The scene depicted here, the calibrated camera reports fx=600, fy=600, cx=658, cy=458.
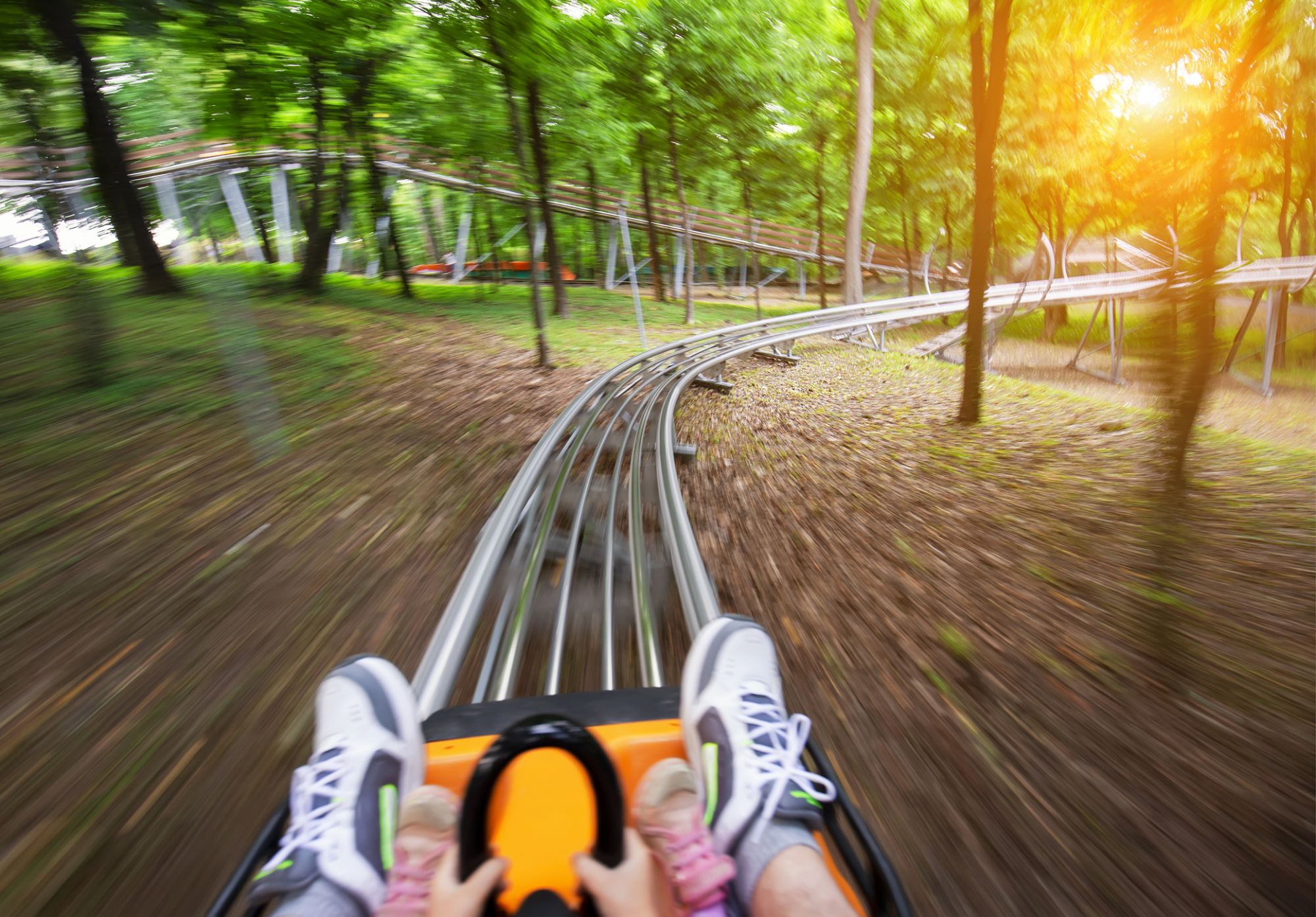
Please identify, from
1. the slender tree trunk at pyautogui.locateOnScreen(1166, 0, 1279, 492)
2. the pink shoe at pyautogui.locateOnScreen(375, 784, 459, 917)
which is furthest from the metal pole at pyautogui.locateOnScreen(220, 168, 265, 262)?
the slender tree trunk at pyautogui.locateOnScreen(1166, 0, 1279, 492)

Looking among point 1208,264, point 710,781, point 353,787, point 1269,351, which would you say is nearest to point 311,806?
point 353,787

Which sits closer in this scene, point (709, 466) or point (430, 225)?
point (709, 466)

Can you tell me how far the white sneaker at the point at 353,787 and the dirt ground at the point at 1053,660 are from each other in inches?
55.0

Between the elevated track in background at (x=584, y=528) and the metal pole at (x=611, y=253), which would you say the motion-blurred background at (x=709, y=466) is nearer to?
the elevated track in background at (x=584, y=528)

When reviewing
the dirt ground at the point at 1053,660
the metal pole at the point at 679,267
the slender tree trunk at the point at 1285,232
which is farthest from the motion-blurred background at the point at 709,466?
the metal pole at the point at 679,267

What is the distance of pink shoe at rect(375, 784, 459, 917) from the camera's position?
1188mm

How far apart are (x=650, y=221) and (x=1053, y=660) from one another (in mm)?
16517

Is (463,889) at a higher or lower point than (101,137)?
lower

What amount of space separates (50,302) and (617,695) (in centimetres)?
835

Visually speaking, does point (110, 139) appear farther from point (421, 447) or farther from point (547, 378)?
point (547, 378)

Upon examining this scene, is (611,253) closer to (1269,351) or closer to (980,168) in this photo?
(980,168)

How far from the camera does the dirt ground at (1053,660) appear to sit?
5.58ft

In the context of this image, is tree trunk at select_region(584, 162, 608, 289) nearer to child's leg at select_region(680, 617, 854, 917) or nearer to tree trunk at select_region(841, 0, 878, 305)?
tree trunk at select_region(841, 0, 878, 305)

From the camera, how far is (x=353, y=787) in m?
1.35
